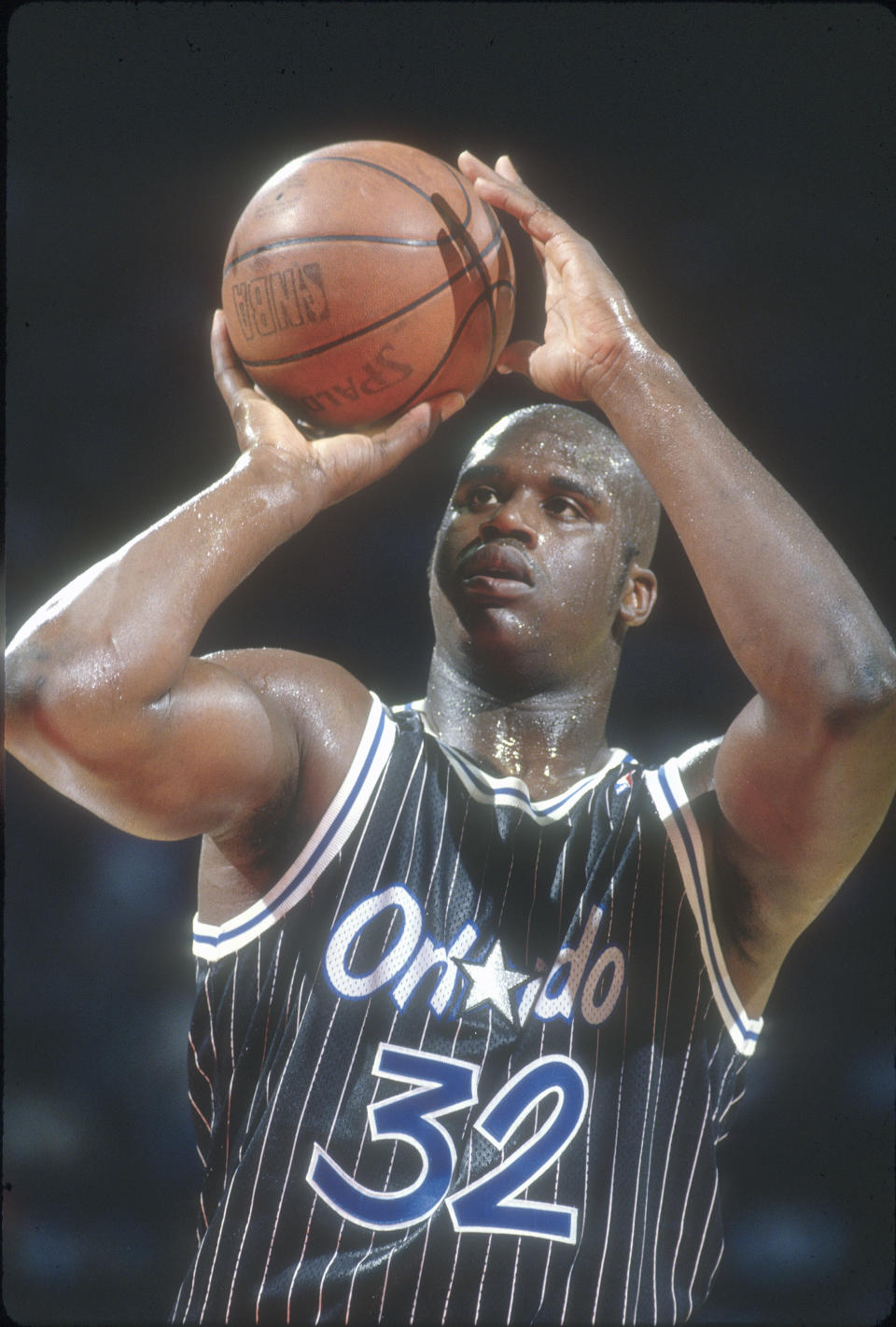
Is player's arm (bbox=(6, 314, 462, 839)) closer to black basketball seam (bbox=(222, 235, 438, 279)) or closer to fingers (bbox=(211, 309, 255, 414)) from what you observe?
fingers (bbox=(211, 309, 255, 414))

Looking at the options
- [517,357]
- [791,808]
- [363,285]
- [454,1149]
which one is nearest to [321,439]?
[363,285]

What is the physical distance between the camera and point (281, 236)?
1.97 meters

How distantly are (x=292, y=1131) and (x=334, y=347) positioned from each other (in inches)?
47.4

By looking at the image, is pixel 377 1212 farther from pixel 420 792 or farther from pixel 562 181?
pixel 562 181


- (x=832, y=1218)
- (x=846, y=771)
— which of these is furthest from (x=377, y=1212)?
(x=832, y=1218)

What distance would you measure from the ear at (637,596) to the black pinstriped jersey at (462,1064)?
483 millimetres

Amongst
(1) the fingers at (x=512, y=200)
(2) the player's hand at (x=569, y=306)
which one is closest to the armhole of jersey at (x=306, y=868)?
(2) the player's hand at (x=569, y=306)

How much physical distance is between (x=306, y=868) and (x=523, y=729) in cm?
56

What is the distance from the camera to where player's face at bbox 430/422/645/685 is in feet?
7.43

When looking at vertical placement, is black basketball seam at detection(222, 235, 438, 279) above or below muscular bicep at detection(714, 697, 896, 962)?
above

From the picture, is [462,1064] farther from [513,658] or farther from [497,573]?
[497,573]

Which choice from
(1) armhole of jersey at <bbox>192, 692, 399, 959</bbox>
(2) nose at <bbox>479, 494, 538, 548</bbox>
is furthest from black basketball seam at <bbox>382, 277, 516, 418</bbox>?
(1) armhole of jersey at <bbox>192, 692, 399, 959</bbox>

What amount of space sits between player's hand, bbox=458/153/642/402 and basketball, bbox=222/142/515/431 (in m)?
0.05

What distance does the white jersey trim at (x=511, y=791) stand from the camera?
213cm
